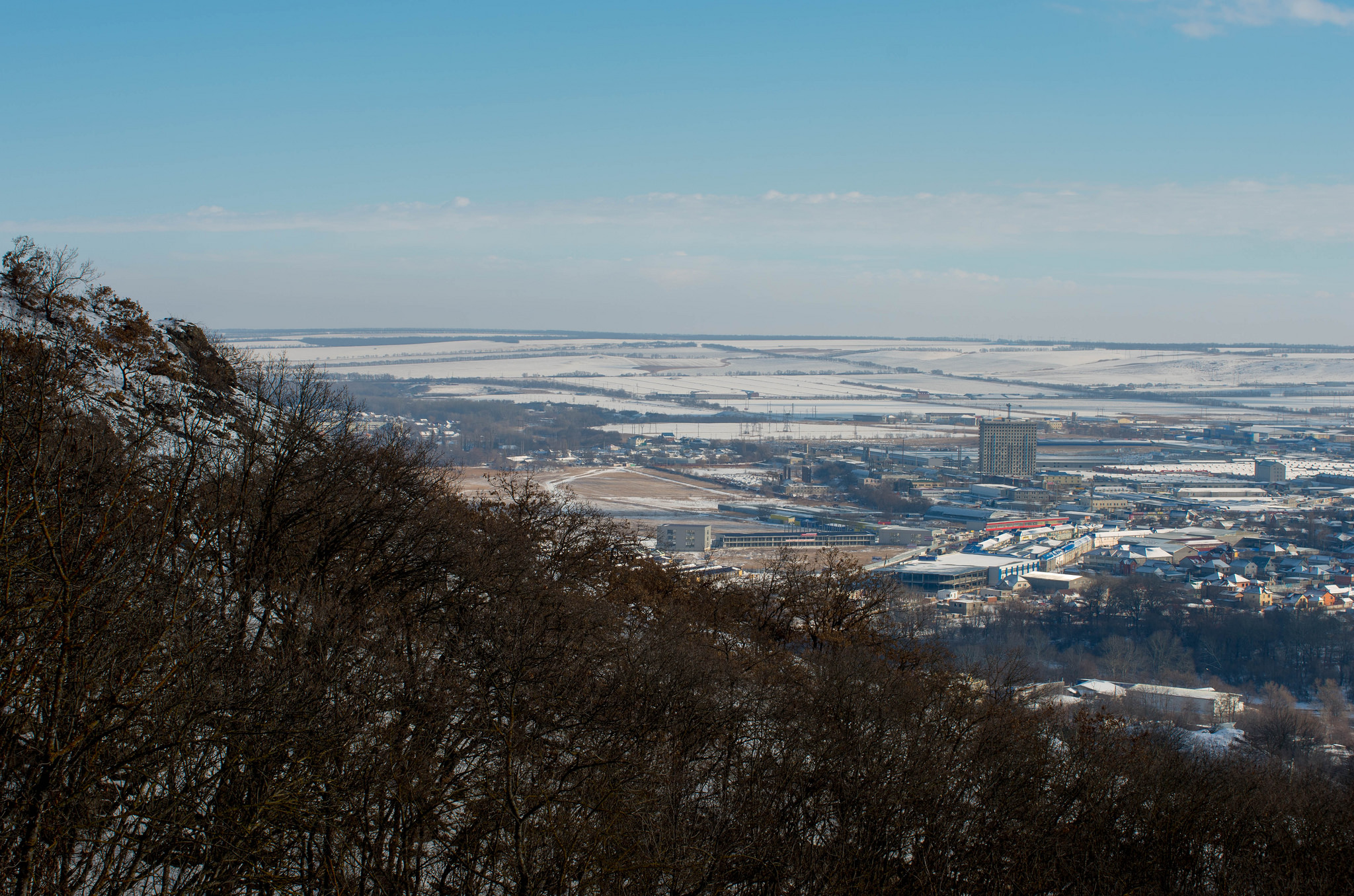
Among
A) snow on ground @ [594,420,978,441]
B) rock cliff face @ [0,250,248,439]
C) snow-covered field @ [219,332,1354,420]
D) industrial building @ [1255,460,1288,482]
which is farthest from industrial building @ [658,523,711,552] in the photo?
snow-covered field @ [219,332,1354,420]

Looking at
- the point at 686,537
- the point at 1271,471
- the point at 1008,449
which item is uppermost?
the point at 1008,449

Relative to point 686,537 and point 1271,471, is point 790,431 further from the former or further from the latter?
point 686,537

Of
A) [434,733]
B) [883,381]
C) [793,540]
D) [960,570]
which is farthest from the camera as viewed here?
[883,381]

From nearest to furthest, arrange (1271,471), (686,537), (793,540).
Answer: (686,537) → (793,540) → (1271,471)

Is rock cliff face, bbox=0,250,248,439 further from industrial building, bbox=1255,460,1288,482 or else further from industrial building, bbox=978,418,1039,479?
industrial building, bbox=1255,460,1288,482

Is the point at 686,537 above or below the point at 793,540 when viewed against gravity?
above

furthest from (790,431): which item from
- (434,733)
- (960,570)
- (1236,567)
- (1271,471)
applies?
(434,733)
